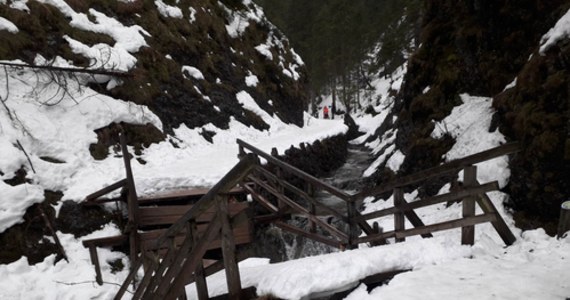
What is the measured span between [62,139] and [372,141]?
2162 centimetres

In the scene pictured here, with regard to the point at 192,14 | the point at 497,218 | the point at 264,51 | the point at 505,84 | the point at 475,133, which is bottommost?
the point at 497,218

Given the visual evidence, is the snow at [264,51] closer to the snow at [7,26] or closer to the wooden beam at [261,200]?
the snow at [7,26]

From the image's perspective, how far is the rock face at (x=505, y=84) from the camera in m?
5.62

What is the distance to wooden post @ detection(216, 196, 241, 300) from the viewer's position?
2984 mm

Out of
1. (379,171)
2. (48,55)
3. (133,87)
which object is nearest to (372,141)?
(379,171)

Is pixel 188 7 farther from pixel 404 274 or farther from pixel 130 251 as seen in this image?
pixel 404 274

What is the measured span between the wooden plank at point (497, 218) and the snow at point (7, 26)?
11670 millimetres

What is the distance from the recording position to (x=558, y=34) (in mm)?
6102

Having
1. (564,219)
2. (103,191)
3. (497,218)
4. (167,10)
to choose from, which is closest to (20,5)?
(167,10)

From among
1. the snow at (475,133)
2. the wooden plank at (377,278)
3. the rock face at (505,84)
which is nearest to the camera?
the wooden plank at (377,278)

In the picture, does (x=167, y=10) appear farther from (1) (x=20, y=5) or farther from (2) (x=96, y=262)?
(2) (x=96, y=262)

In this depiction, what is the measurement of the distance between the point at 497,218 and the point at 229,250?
130 inches

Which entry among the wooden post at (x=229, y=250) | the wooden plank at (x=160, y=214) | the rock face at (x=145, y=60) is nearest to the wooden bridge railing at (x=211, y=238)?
the wooden post at (x=229, y=250)

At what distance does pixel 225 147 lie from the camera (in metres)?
14.0
